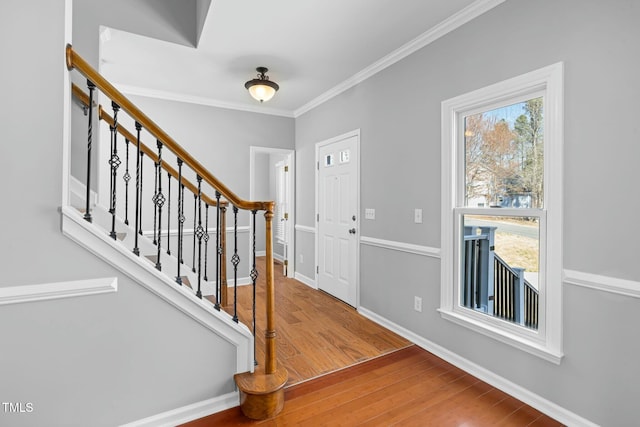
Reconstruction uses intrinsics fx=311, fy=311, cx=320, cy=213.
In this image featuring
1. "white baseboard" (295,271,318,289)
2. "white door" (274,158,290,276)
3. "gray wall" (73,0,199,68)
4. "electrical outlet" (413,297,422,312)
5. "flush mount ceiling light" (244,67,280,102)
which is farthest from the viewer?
"white door" (274,158,290,276)

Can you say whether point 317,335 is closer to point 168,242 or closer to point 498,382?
point 498,382

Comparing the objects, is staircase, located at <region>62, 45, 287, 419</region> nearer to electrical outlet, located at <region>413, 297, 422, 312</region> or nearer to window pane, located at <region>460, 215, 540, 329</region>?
electrical outlet, located at <region>413, 297, 422, 312</region>

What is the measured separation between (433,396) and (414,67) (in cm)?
269

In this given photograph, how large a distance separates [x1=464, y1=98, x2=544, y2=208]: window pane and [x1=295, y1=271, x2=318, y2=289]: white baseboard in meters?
2.67

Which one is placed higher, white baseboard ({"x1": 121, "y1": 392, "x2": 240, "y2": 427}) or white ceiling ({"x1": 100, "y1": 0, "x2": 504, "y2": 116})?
white ceiling ({"x1": 100, "y1": 0, "x2": 504, "y2": 116})

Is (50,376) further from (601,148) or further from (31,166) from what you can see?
(601,148)

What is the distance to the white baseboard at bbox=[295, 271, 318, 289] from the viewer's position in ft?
15.0

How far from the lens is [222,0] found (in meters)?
2.29

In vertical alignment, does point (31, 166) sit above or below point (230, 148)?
below

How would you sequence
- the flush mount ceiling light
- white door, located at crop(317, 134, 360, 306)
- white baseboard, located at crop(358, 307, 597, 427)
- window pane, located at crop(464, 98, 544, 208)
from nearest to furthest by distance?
white baseboard, located at crop(358, 307, 597, 427) < window pane, located at crop(464, 98, 544, 208) < the flush mount ceiling light < white door, located at crop(317, 134, 360, 306)

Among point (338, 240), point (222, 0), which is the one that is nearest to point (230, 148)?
point (338, 240)

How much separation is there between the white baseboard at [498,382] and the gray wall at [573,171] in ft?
0.12

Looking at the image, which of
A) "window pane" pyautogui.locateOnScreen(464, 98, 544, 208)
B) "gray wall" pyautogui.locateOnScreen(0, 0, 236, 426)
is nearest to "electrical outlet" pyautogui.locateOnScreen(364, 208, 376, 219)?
"window pane" pyautogui.locateOnScreen(464, 98, 544, 208)

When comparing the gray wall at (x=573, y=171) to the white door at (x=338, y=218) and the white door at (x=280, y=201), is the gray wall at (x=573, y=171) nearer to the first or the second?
the white door at (x=338, y=218)
